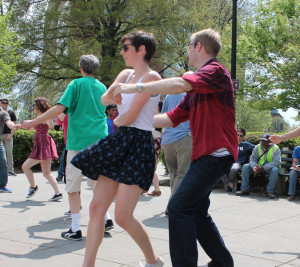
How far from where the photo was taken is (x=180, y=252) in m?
3.10

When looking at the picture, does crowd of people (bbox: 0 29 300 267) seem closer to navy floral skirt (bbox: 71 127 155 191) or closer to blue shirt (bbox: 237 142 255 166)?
→ navy floral skirt (bbox: 71 127 155 191)

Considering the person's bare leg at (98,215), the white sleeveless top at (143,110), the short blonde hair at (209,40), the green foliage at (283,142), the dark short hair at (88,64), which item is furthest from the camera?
the green foliage at (283,142)

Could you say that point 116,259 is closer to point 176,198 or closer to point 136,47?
point 176,198

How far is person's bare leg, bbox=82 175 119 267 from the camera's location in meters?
3.38

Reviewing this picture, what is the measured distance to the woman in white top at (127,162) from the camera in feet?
11.2

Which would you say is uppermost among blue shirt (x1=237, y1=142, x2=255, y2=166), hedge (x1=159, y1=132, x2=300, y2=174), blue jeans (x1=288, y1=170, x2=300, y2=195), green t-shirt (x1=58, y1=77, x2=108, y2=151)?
green t-shirt (x1=58, y1=77, x2=108, y2=151)

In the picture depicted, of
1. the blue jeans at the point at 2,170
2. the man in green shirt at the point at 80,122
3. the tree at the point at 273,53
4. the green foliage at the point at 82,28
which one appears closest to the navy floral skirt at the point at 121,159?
the man in green shirt at the point at 80,122

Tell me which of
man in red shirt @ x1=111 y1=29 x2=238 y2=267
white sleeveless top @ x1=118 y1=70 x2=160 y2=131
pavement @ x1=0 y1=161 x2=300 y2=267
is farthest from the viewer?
pavement @ x1=0 y1=161 x2=300 y2=267

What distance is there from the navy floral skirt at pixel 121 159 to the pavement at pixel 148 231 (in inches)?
40.4

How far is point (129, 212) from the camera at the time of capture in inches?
134

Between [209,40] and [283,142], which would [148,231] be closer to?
[209,40]

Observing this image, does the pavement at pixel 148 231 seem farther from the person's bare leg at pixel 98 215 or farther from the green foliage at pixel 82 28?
the green foliage at pixel 82 28

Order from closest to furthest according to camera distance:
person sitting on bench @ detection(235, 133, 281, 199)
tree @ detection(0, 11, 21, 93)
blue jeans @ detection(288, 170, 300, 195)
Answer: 1. blue jeans @ detection(288, 170, 300, 195)
2. person sitting on bench @ detection(235, 133, 281, 199)
3. tree @ detection(0, 11, 21, 93)

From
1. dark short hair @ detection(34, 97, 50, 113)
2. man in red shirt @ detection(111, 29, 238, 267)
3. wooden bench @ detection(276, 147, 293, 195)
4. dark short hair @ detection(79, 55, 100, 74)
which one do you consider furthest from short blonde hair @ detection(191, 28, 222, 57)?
wooden bench @ detection(276, 147, 293, 195)
